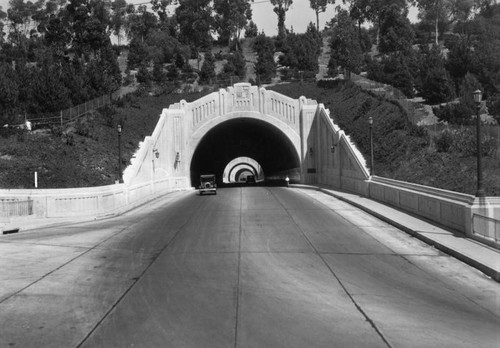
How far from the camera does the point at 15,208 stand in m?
21.0

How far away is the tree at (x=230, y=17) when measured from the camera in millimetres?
A: 117688

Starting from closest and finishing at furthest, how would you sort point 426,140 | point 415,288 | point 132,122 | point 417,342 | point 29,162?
point 417,342 → point 415,288 → point 426,140 → point 29,162 → point 132,122

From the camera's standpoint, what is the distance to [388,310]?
8.42 m

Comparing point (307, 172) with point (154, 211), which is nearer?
point (154, 211)

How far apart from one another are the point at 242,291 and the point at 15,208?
1501 centimetres

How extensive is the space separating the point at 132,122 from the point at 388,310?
4742 centimetres

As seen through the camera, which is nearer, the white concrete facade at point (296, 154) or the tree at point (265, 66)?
the white concrete facade at point (296, 154)

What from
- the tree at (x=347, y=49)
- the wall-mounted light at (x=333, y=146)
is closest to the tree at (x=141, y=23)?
the tree at (x=347, y=49)

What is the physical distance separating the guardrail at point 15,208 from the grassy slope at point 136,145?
13.4 m

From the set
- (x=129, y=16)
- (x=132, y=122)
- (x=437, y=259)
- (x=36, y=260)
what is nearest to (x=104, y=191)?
(x=36, y=260)

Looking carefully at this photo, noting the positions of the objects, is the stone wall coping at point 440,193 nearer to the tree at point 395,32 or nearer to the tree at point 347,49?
the tree at point 347,49

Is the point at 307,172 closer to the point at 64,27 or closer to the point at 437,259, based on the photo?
the point at 437,259

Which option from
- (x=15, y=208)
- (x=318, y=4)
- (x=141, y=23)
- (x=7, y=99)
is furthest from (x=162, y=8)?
(x=15, y=208)

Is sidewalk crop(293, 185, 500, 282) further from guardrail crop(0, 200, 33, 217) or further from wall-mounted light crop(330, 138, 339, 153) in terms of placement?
wall-mounted light crop(330, 138, 339, 153)
